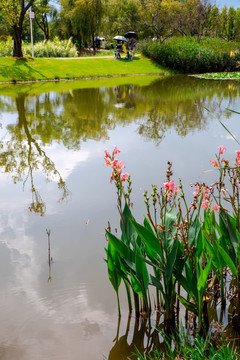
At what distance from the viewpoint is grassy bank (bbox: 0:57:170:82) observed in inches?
965

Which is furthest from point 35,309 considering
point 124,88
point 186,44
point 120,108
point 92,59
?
point 186,44

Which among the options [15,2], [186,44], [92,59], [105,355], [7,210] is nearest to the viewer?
[105,355]

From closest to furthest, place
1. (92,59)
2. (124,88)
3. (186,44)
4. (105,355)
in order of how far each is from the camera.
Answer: (105,355) → (124,88) → (92,59) → (186,44)

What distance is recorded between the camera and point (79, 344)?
3.09m

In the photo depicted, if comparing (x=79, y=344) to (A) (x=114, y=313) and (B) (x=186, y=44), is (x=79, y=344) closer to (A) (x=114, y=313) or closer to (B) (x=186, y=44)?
→ (A) (x=114, y=313)

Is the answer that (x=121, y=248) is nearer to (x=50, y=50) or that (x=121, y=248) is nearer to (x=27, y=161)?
(x=27, y=161)

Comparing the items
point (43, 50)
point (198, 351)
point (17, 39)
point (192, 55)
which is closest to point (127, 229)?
point (198, 351)

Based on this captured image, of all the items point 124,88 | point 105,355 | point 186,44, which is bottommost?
point 105,355

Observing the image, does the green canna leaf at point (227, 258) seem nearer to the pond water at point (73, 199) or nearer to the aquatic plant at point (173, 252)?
the aquatic plant at point (173, 252)

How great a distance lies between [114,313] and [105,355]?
1.60 ft

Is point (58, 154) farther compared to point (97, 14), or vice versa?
point (97, 14)

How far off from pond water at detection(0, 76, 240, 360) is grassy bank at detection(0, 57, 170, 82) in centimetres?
975

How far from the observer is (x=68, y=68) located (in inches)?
1070

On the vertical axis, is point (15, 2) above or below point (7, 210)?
above
